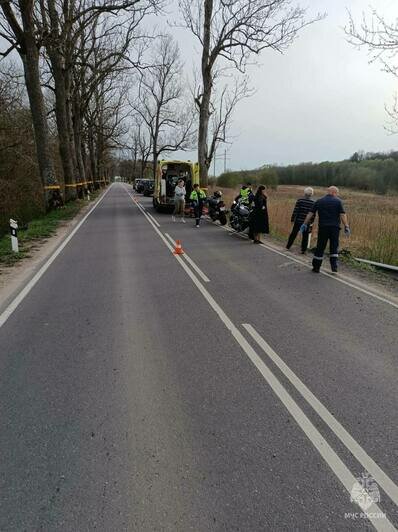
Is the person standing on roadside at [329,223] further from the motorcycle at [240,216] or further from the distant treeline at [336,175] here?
the distant treeline at [336,175]

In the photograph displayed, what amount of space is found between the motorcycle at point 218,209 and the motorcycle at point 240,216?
7.13 feet

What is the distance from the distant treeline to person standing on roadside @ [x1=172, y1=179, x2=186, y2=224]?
132 feet

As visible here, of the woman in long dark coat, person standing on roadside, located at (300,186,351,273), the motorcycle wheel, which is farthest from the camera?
the motorcycle wheel

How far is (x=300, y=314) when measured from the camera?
6207 mm

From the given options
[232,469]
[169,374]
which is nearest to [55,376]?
[169,374]

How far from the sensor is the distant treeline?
70.0 meters

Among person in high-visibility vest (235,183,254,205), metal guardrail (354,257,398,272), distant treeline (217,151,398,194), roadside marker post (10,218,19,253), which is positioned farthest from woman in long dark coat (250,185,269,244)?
distant treeline (217,151,398,194)

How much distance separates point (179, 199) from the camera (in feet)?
68.5

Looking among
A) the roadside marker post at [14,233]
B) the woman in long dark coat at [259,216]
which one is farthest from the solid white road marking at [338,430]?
the woman in long dark coat at [259,216]

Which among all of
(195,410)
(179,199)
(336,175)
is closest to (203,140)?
(179,199)

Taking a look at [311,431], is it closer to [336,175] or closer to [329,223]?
[329,223]

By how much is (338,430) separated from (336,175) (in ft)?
349

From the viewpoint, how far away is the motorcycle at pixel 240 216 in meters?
14.6

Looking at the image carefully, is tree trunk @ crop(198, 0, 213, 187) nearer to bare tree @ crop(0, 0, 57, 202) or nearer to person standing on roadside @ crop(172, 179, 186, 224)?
person standing on roadside @ crop(172, 179, 186, 224)
